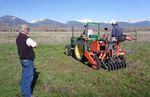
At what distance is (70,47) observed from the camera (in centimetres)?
1598

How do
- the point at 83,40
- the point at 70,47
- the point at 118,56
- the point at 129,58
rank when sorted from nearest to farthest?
the point at 118,56, the point at 83,40, the point at 129,58, the point at 70,47

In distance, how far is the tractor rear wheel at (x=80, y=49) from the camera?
1385cm

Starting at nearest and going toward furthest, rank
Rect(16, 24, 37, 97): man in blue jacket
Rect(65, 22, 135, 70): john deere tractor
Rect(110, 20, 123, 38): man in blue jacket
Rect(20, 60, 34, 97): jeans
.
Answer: Rect(16, 24, 37, 97): man in blue jacket < Rect(20, 60, 34, 97): jeans < Rect(65, 22, 135, 70): john deere tractor < Rect(110, 20, 123, 38): man in blue jacket

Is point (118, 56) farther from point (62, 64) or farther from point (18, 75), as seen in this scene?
point (18, 75)

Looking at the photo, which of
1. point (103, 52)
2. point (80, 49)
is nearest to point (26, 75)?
point (103, 52)

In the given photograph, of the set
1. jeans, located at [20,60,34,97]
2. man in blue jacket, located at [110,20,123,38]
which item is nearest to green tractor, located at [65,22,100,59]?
man in blue jacket, located at [110,20,123,38]

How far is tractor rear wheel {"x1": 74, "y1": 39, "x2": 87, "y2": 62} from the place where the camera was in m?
13.9

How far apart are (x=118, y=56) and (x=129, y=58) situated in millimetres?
2020

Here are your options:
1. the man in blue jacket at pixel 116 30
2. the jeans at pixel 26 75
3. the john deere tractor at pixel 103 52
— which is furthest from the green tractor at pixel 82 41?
the jeans at pixel 26 75

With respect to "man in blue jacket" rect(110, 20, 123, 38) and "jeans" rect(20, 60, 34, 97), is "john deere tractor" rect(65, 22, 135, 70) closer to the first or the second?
"man in blue jacket" rect(110, 20, 123, 38)

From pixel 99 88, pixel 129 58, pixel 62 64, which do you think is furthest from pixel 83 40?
pixel 99 88

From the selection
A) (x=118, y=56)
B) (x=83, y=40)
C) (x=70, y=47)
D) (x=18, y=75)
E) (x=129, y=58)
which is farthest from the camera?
(x=70, y=47)

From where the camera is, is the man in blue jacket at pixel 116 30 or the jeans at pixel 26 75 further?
the man in blue jacket at pixel 116 30

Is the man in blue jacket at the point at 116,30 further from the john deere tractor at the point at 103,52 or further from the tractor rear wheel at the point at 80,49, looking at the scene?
the tractor rear wheel at the point at 80,49
